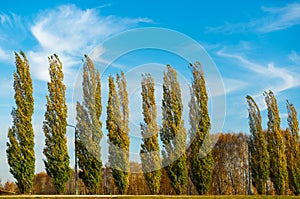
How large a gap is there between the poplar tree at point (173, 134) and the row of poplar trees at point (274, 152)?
8.86 meters

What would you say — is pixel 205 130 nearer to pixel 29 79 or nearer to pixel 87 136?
pixel 87 136

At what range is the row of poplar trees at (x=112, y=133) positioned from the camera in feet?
96.0

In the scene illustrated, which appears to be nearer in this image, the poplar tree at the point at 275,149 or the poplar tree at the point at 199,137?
the poplar tree at the point at 199,137

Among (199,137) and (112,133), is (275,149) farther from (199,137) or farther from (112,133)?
(112,133)

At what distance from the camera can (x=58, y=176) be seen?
29266mm

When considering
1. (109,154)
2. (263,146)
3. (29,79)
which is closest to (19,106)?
(29,79)

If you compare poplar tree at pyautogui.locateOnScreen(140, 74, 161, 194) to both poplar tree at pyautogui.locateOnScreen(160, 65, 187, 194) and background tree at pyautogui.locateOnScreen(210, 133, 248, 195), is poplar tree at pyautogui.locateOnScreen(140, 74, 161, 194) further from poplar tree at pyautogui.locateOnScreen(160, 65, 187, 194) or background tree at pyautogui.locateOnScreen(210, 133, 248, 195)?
background tree at pyautogui.locateOnScreen(210, 133, 248, 195)

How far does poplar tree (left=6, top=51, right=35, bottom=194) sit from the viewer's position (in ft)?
91.9

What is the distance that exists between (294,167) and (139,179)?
1754 centimetres

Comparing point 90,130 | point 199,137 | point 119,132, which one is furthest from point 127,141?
point 199,137

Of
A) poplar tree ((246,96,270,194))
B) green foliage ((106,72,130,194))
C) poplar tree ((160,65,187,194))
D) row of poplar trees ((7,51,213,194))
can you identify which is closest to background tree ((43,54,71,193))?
row of poplar trees ((7,51,213,194))

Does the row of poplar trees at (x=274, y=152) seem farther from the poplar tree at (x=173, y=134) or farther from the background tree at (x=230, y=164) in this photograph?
the poplar tree at (x=173, y=134)

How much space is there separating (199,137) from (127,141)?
634cm

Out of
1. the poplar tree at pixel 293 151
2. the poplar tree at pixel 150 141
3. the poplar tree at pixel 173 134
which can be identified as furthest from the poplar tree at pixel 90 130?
the poplar tree at pixel 293 151
